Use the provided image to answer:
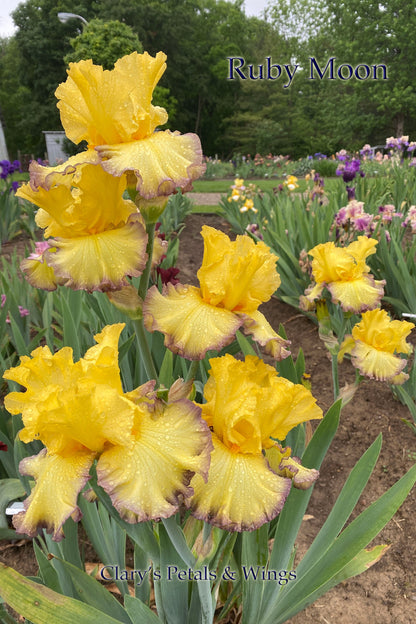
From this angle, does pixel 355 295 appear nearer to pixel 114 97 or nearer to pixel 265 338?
pixel 265 338

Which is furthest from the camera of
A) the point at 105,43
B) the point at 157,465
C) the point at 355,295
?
the point at 105,43

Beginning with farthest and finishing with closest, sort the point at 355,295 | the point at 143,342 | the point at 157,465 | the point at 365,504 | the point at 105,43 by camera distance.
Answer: the point at 105,43 → the point at 365,504 → the point at 355,295 → the point at 143,342 → the point at 157,465

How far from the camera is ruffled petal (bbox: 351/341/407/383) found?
155 cm

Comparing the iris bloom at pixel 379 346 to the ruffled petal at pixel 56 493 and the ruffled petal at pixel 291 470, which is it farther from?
the ruffled petal at pixel 56 493

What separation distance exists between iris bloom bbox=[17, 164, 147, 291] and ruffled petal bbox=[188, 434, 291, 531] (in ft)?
1.07

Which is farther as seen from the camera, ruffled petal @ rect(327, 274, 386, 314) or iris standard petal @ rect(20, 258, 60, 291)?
ruffled petal @ rect(327, 274, 386, 314)

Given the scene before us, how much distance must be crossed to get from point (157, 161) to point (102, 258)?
0.16m

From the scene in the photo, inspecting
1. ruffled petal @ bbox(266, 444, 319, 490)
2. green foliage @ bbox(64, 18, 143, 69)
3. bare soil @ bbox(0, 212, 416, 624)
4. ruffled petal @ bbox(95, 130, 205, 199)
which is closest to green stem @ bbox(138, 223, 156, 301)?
ruffled petal @ bbox(95, 130, 205, 199)

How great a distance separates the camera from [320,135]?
25.6 metres

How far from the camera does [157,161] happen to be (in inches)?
25.6

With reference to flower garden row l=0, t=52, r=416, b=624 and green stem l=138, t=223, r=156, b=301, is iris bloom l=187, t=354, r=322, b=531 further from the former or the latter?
green stem l=138, t=223, r=156, b=301

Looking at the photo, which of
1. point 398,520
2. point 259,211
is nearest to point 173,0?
point 259,211

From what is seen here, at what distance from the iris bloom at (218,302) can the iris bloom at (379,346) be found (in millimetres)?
887

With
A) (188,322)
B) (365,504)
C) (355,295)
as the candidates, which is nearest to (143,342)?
(188,322)
